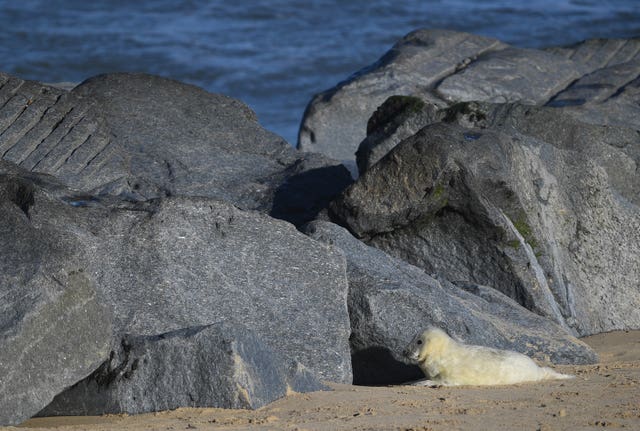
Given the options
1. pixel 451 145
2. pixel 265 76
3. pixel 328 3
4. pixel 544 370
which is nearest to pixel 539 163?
pixel 451 145

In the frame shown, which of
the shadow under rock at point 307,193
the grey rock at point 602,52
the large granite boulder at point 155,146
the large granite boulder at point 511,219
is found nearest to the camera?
the large granite boulder at point 511,219

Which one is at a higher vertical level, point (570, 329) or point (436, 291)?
point (436, 291)

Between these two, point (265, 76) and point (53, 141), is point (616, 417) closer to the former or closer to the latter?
point (53, 141)

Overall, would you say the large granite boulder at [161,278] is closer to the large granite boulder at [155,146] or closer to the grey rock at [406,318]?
the grey rock at [406,318]

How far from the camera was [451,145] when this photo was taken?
7.91 m

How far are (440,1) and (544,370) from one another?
2339cm

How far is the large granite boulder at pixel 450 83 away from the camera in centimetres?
1387

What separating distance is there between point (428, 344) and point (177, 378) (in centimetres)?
134

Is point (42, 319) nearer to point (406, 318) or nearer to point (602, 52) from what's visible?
point (406, 318)

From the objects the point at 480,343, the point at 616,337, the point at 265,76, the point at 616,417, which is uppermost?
the point at 616,417

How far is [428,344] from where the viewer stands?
20.1ft

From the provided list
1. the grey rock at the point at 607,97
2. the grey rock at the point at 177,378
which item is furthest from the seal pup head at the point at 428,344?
the grey rock at the point at 607,97

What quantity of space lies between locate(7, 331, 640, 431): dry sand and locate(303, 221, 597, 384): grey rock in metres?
0.59

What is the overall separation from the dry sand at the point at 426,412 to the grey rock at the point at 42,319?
18 centimetres
